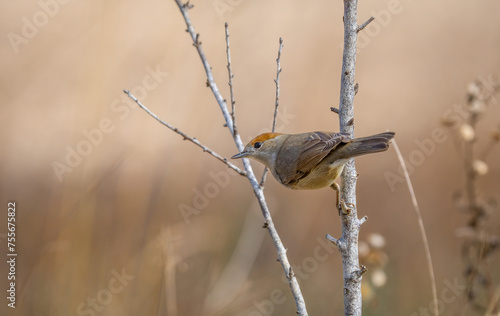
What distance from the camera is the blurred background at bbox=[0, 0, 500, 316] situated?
3898mm

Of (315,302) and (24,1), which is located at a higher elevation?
(24,1)

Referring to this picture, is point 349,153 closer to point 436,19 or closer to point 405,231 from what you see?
point 405,231

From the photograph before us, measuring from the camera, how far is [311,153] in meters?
3.10

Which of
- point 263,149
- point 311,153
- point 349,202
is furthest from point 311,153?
point 349,202

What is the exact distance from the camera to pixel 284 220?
5855mm

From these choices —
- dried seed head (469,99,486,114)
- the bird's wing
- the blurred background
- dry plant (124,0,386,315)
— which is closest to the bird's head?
the bird's wing

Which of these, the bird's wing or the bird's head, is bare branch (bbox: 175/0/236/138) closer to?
the bird's wing

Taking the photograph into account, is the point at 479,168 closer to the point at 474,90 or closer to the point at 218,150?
the point at 474,90

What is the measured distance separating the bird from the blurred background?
1.69 ft

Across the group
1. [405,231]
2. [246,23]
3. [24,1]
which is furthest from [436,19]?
[24,1]

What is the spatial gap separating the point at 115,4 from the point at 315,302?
132 inches

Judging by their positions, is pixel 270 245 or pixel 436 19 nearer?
pixel 270 245

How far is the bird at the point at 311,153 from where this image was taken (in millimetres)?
2662

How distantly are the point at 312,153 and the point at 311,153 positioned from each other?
0.05ft
